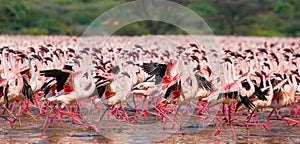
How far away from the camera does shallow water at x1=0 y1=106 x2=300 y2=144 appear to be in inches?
427

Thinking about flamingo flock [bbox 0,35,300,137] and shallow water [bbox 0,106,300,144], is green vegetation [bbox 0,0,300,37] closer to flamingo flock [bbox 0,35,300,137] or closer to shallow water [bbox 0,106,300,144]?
flamingo flock [bbox 0,35,300,137]

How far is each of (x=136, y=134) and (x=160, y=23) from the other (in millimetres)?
38427

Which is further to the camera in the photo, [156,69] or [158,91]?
[156,69]

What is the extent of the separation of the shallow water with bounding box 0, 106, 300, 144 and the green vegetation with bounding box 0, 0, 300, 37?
1307 inches

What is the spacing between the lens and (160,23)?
49688 mm

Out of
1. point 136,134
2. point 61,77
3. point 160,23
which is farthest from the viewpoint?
point 160,23

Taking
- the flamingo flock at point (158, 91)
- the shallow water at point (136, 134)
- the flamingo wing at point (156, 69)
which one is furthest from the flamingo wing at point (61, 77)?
the flamingo wing at point (156, 69)

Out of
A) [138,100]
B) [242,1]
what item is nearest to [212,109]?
[138,100]

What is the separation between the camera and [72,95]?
11938 millimetres

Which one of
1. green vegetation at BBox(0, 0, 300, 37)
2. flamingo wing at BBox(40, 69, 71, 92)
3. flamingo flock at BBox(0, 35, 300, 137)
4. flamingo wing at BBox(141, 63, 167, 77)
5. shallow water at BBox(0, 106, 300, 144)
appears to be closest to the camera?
shallow water at BBox(0, 106, 300, 144)

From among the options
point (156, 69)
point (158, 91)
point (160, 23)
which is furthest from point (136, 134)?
point (160, 23)

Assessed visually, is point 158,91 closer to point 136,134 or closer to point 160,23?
point 136,134

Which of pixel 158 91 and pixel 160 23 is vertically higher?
pixel 160 23

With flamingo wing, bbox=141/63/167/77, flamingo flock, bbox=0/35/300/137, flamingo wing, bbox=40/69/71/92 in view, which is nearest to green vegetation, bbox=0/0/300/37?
flamingo wing, bbox=141/63/167/77
